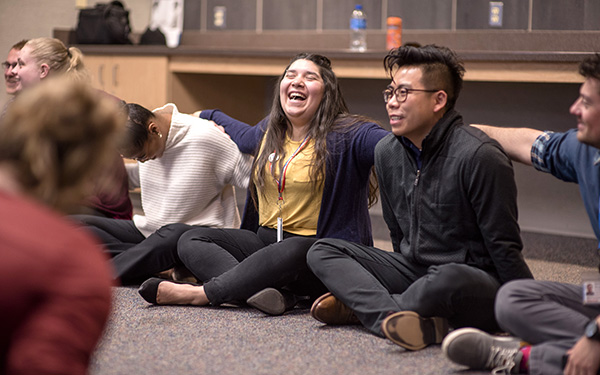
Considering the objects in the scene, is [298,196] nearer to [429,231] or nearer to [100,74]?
[429,231]

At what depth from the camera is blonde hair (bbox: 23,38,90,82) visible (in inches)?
119

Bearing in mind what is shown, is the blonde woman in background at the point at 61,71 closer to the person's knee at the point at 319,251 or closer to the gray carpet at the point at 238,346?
the gray carpet at the point at 238,346

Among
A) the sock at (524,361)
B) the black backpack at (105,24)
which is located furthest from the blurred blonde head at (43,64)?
the sock at (524,361)

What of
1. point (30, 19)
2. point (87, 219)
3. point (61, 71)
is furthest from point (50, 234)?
point (30, 19)

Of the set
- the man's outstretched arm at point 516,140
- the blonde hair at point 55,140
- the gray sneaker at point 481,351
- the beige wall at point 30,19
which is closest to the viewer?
the blonde hair at point 55,140

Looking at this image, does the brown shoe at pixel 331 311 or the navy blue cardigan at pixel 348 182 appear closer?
the brown shoe at pixel 331 311

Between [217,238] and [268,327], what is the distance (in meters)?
0.44

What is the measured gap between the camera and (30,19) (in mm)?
5016

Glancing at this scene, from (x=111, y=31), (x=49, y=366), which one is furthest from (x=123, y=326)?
(x=111, y=31)

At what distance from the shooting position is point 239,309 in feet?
7.54

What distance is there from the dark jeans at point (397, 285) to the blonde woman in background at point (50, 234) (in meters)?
1.05

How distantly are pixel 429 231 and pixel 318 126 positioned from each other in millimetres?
601

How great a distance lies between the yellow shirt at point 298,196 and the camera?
2.37m

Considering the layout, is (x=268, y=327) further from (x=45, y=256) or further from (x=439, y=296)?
(x=45, y=256)
